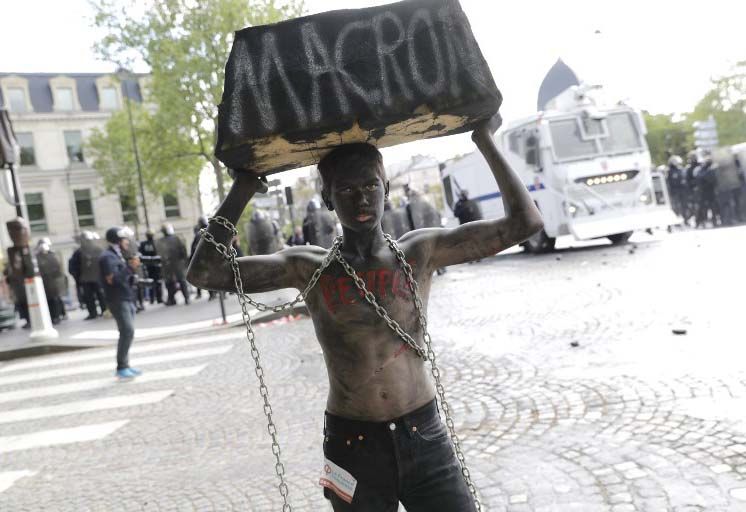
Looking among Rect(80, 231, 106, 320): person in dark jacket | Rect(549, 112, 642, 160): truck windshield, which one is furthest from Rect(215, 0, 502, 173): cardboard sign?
Rect(80, 231, 106, 320): person in dark jacket

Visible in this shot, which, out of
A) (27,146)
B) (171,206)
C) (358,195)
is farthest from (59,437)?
(27,146)

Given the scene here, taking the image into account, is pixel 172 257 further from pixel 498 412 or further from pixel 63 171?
pixel 63 171

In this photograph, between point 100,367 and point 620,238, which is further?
point 620,238

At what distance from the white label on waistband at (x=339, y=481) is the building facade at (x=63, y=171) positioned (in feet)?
129

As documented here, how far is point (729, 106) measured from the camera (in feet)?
126

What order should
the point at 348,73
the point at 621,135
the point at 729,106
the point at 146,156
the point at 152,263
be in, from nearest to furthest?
the point at 348,73 < the point at 621,135 < the point at 152,263 < the point at 146,156 < the point at 729,106

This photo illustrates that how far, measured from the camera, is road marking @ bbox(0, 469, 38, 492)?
16.0ft

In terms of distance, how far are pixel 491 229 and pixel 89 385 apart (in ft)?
24.2

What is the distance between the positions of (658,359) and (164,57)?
62.0ft

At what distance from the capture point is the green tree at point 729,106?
3750 centimetres

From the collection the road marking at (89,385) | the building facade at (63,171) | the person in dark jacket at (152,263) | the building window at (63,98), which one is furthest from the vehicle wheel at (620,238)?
the building window at (63,98)

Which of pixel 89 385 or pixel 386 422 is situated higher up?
pixel 386 422

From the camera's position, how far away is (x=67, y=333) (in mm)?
13328

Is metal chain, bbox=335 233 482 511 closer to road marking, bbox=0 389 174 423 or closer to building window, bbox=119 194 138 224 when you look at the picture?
road marking, bbox=0 389 174 423
